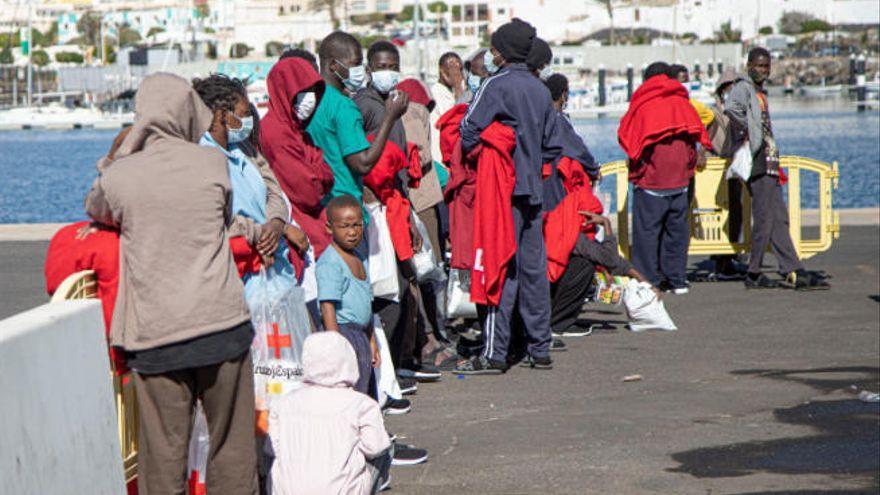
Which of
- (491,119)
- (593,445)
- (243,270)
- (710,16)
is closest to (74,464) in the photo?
(243,270)

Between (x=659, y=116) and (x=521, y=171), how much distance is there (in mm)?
3722

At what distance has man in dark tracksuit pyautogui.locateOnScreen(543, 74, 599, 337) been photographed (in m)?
11.1

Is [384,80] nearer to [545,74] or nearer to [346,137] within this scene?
[346,137]

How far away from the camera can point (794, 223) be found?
14.6 meters

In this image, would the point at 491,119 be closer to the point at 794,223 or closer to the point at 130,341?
the point at 130,341

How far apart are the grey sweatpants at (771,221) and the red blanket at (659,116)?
835 mm

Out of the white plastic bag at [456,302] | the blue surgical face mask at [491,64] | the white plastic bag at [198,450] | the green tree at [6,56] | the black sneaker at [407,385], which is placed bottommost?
the black sneaker at [407,385]

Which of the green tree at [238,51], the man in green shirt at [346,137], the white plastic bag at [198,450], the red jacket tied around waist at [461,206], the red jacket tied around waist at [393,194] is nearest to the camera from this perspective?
the white plastic bag at [198,450]

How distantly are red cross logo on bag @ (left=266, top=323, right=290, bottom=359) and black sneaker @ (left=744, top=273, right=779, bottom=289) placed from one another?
8391 millimetres

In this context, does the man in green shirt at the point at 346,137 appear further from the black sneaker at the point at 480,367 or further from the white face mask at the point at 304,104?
the black sneaker at the point at 480,367

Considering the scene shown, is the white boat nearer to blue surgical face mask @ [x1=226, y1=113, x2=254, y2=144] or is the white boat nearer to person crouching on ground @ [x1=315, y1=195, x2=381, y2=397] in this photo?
person crouching on ground @ [x1=315, y1=195, x2=381, y2=397]

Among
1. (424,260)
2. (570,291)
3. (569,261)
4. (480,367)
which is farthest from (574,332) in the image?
(424,260)

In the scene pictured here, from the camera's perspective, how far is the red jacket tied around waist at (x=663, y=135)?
13094 mm

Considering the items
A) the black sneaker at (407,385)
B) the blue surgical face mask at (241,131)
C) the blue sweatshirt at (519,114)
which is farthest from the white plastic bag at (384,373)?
the blue surgical face mask at (241,131)
